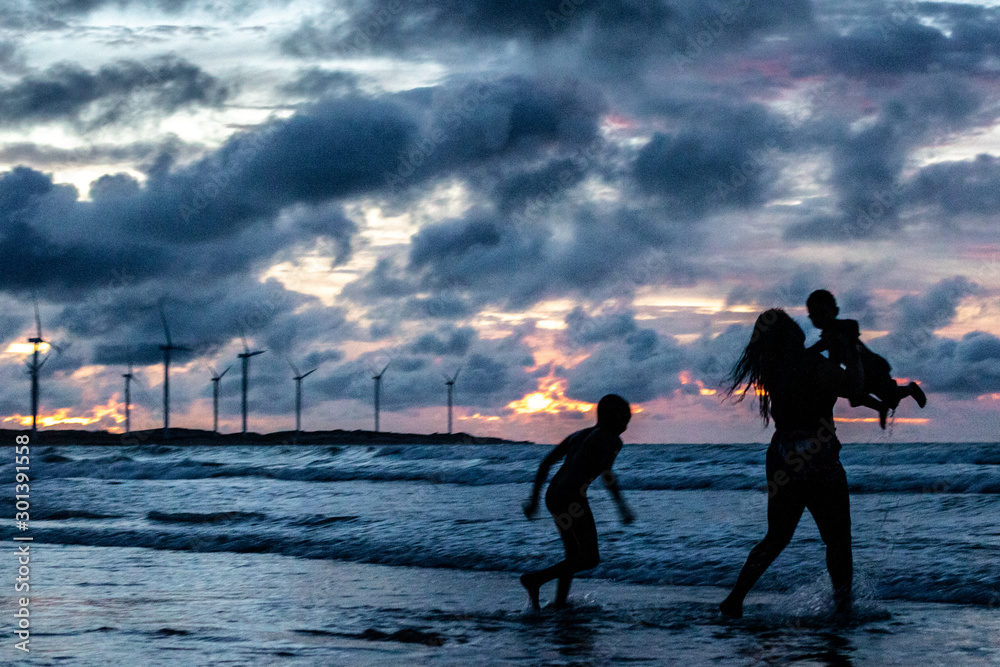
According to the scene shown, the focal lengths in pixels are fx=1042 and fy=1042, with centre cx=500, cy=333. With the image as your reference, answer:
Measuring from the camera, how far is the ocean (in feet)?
21.5

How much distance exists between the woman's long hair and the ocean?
164 centimetres

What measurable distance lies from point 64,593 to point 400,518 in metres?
7.22

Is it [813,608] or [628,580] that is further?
[628,580]

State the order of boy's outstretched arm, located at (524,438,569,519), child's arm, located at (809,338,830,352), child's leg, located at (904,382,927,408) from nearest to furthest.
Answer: child's leg, located at (904,382,927,408) < child's arm, located at (809,338,830,352) < boy's outstretched arm, located at (524,438,569,519)

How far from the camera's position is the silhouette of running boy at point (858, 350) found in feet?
21.3

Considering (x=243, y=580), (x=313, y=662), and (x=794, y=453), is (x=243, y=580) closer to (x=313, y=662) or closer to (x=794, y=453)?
(x=313, y=662)

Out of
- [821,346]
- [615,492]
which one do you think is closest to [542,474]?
[615,492]

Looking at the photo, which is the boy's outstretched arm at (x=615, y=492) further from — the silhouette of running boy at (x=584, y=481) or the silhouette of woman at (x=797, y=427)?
the silhouette of woman at (x=797, y=427)

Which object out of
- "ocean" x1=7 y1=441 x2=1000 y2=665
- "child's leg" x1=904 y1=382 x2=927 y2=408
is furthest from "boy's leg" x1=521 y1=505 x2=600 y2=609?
"child's leg" x1=904 y1=382 x2=927 y2=408

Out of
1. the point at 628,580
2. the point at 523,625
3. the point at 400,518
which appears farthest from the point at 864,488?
the point at 523,625

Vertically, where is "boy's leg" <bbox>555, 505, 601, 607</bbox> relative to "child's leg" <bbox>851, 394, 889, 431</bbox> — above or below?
below

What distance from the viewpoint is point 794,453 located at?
6.77 m

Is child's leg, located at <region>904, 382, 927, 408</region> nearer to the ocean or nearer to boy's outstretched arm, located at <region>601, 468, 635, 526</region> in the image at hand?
the ocean

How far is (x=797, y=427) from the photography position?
6.77 metres
